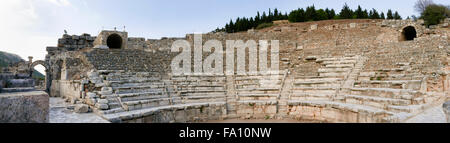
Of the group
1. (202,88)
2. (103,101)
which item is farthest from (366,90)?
(103,101)

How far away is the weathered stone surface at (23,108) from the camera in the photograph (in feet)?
12.4

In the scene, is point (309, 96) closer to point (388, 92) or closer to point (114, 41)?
point (388, 92)

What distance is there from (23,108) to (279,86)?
10.4 meters

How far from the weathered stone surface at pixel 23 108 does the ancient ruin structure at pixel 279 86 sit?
331cm

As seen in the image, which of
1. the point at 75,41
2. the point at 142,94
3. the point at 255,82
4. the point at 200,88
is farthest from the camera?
the point at 75,41

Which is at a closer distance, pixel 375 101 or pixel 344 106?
pixel 375 101

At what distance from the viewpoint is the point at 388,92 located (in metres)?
8.87

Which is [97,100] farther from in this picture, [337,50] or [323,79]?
[337,50]

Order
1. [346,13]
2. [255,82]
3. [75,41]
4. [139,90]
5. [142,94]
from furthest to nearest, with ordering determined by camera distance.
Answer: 1. [346,13]
2. [75,41]
3. [255,82]
4. [139,90]
5. [142,94]

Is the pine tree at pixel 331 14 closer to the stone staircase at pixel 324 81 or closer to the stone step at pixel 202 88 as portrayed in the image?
the stone staircase at pixel 324 81

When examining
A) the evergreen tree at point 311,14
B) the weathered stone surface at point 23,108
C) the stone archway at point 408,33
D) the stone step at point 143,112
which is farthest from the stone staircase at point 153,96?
the evergreen tree at point 311,14

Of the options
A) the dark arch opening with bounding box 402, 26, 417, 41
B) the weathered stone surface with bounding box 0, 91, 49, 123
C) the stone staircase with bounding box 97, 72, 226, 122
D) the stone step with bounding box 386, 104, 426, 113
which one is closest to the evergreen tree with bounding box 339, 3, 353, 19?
the dark arch opening with bounding box 402, 26, 417, 41

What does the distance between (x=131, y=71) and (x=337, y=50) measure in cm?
1088

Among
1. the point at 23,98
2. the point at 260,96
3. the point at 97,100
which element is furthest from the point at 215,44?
the point at 23,98
